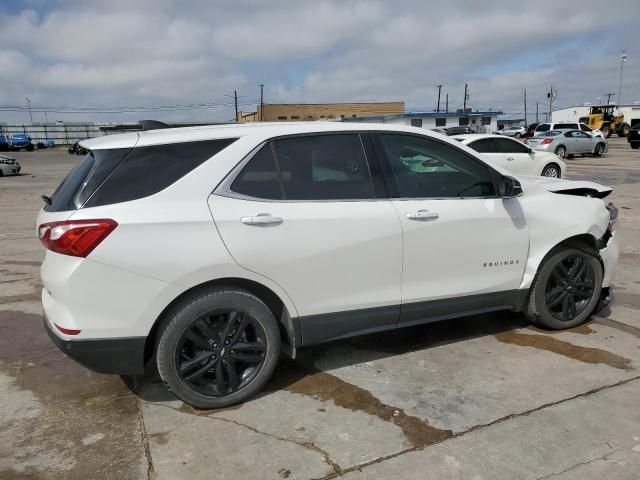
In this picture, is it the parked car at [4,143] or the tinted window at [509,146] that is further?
the parked car at [4,143]

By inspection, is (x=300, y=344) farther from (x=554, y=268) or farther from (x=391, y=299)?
(x=554, y=268)

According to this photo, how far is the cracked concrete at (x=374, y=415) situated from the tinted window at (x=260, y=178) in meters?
1.32

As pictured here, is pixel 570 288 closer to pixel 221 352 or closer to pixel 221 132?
pixel 221 352

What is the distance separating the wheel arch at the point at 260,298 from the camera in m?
3.11

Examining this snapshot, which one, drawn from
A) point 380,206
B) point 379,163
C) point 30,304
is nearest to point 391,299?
point 380,206

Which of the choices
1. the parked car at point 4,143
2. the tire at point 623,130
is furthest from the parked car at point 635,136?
the parked car at point 4,143

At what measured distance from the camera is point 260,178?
3309 mm

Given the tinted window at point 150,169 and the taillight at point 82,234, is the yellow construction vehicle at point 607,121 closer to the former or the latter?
the tinted window at point 150,169

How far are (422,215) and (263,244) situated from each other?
1128 millimetres

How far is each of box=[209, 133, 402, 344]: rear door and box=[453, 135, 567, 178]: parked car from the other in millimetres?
10355

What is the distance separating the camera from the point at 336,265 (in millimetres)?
3406

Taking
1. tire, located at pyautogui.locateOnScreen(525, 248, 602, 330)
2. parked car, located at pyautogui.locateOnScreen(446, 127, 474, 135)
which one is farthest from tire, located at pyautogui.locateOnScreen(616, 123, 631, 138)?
tire, located at pyautogui.locateOnScreen(525, 248, 602, 330)

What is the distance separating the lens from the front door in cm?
365

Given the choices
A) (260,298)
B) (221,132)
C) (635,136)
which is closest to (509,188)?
(260,298)
